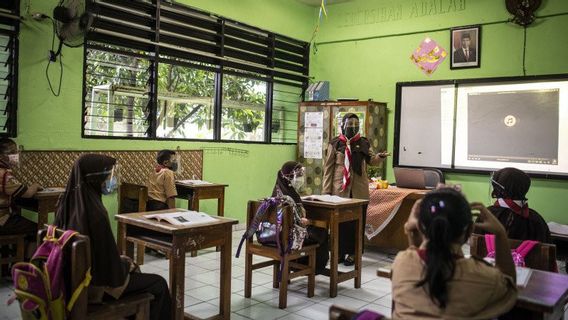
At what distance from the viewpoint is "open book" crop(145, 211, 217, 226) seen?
288 cm

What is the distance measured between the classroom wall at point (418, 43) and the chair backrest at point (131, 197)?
3.77m

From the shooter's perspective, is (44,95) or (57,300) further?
(44,95)

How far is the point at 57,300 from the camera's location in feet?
6.89

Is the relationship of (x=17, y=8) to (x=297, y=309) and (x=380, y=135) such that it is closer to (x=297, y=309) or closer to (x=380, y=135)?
(x=297, y=309)

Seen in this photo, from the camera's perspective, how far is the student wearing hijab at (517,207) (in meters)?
2.83

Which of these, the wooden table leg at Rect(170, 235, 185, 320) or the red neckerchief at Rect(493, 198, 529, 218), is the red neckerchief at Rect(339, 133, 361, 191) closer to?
the red neckerchief at Rect(493, 198, 529, 218)

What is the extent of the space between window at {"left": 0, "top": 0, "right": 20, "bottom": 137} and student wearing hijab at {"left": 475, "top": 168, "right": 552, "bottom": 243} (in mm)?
4088

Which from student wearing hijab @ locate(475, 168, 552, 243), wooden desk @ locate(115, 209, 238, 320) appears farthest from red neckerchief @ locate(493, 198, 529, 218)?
wooden desk @ locate(115, 209, 238, 320)

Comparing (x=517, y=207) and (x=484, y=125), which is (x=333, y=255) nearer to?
(x=517, y=207)

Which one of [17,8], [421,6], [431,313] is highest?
[421,6]

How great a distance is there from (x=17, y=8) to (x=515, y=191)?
4385mm

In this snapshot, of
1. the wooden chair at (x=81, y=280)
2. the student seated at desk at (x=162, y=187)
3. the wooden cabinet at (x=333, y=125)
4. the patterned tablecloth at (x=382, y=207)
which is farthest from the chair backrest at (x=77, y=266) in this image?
the wooden cabinet at (x=333, y=125)

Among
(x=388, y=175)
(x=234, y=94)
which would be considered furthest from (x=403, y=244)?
(x=234, y=94)

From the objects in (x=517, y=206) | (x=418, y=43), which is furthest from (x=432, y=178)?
(x=517, y=206)
